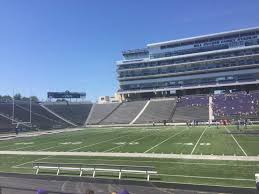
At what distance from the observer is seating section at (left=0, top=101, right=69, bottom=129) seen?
86.8m

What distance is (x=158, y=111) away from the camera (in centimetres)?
9525

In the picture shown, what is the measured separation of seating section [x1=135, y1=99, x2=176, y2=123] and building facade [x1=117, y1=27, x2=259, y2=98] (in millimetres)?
12781

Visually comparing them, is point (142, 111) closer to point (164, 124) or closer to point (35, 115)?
point (164, 124)

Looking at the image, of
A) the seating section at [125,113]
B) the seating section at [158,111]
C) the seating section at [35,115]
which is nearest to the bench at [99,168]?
the seating section at [35,115]

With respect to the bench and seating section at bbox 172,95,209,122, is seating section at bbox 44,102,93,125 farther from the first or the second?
the bench

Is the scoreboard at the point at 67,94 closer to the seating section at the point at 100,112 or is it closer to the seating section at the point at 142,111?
the seating section at the point at 142,111

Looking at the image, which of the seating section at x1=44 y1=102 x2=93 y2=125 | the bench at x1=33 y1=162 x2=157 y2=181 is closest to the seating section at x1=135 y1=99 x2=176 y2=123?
the seating section at x1=44 y1=102 x2=93 y2=125

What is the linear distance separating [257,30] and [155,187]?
91.8 meters

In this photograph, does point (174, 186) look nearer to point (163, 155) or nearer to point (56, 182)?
point (56, 182)

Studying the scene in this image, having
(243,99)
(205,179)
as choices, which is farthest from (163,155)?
(243,99)

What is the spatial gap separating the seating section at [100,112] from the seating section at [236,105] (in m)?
28.6

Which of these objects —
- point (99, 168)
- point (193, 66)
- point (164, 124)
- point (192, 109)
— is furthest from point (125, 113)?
point (99, 168)

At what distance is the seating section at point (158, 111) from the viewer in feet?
295

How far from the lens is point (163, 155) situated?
29.3 meters
